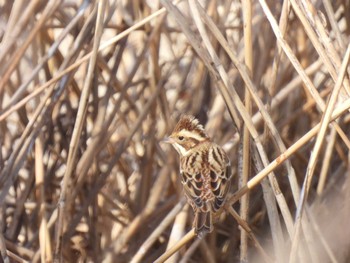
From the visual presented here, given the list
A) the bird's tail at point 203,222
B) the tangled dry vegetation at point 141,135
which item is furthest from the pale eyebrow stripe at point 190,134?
the bird's tail at point 203,222

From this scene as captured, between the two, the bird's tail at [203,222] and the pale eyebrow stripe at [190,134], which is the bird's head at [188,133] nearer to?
the pale eyebrow stripe at [190,134]

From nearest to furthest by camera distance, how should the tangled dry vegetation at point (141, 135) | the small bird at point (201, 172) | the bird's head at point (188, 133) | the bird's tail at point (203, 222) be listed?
the bird's tail at point (203, 222) < the small bird at point (201, 172) < the bird's head at point (188, 133) < the tangled dry vegetation at point (141, 135)

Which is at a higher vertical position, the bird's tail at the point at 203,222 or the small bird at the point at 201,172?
the small bird at the point at 201,172

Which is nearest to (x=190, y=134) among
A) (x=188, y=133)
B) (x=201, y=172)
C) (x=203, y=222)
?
(x=188, y=133)

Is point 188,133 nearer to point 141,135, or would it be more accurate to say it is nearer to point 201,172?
point 201,172

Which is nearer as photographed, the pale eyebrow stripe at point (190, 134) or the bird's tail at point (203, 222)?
the bird's tail at point (203, 222)

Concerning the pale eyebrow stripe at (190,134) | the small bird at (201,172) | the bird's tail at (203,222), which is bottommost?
the bird's tail at (203,222)

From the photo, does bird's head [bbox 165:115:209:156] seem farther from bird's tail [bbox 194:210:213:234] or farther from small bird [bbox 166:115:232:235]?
bird's tail [bbox 194:210:213:234]
